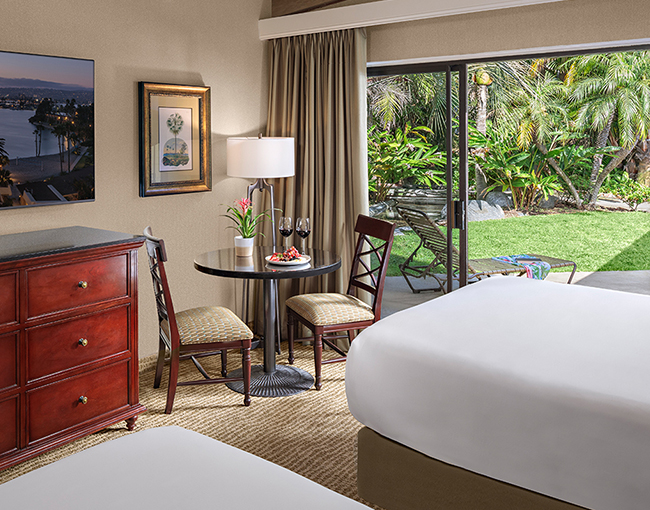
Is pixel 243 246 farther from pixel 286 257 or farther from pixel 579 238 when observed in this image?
pixel 579 238

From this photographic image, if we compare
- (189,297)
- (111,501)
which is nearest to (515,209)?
(189,297)

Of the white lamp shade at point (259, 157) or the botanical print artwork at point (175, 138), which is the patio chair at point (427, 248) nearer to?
the white lamp shade at point (259, 157)

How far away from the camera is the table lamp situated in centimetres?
420

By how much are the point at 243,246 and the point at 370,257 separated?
107cm

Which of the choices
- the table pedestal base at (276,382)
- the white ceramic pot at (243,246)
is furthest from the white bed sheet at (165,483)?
the white ceramic pot at (243,246)

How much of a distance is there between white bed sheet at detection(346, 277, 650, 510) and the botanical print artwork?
7.33ft

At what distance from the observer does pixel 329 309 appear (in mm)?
3916

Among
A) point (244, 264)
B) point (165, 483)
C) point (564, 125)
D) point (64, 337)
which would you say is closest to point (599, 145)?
point (564, 125)

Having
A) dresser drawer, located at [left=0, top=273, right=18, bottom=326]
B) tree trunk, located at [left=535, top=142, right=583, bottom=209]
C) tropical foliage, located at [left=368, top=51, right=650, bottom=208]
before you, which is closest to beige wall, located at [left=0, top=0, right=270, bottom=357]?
dresser drawer, located at [left=0, top=273, right=18, bottom=326]

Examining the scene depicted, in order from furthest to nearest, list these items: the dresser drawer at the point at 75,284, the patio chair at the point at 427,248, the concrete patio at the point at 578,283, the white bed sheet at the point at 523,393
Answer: the concrete patio at the point at 578,283 < the patio chair at the point at 427,248 < the dresser drawer at the point at 75,284 < the white bed sheet at the point at 523,393

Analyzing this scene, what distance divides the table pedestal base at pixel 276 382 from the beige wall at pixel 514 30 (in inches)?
94.4

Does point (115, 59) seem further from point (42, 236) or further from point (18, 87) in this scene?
point (42, 236)

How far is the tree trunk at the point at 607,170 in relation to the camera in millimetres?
6203

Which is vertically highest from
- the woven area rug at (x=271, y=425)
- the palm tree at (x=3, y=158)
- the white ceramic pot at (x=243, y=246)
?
the palm tree at (x=3, y=158)
